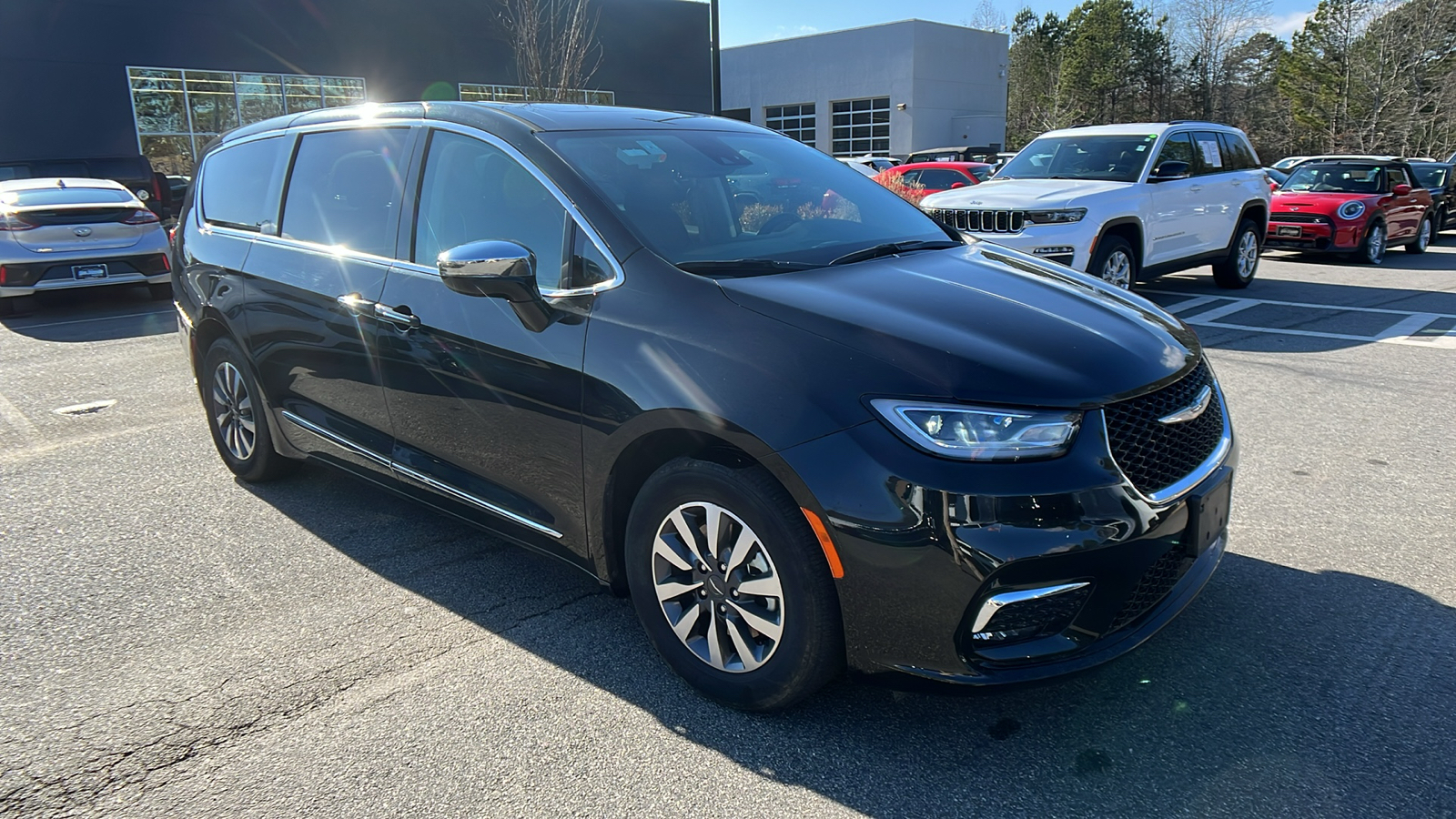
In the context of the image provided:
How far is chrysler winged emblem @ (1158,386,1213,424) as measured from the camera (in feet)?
9.00

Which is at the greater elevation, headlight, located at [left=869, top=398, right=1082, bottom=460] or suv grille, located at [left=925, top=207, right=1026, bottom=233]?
suv grille, located at [left=925, top=207, right=1026, bottom=233]

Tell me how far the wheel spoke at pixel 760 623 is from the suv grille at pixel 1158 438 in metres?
1.02

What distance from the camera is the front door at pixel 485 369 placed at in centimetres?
312

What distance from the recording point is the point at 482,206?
11.4ft

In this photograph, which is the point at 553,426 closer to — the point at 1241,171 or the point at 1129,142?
the point at 1129,142

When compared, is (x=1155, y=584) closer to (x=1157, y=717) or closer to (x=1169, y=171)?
(x=1157, y=717)

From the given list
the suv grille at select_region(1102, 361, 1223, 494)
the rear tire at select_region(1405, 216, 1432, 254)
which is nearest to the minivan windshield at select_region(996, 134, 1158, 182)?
the suv grille at select_region(1102, 361, 1223, 494)

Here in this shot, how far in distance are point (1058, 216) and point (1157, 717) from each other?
7.24 meters

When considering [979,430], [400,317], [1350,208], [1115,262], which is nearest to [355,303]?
[400,317]

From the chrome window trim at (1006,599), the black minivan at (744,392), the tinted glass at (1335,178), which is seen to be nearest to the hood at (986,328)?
the black minivan at (744,392)

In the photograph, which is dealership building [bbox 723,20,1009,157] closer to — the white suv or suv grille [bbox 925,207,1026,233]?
the white suv

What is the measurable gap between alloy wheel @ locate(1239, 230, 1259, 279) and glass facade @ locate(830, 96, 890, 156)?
3847cm

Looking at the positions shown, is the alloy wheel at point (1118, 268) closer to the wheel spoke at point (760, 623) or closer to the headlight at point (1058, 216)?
the headlight at point (1058, 216)

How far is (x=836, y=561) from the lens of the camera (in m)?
2.51
